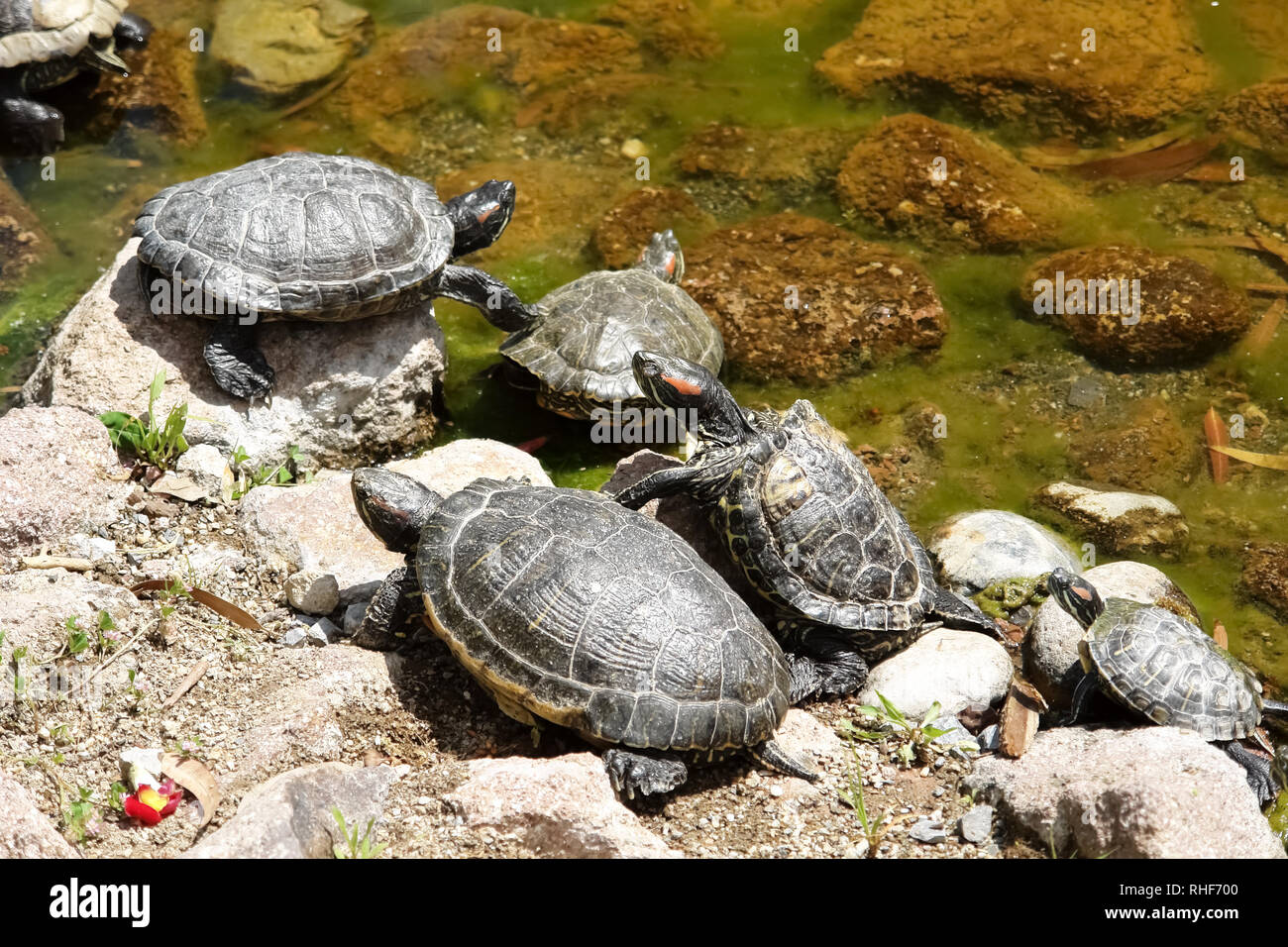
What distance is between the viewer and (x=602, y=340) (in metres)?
8.11

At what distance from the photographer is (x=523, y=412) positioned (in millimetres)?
8734

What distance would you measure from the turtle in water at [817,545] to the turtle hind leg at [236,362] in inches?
107

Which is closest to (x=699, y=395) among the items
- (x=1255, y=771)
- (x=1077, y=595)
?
(x=1077, y=595)

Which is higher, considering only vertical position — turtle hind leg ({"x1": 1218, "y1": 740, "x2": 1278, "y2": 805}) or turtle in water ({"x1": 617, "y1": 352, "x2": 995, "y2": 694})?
turtle in water ({"x1": 617, "y1": 352, "x2": 995, "y2": 694})

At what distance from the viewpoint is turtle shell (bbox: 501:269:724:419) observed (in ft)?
26.3

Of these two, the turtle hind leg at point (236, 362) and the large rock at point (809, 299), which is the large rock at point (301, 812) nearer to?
the turtle hind leg at point (236, 362)

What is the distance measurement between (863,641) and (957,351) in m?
3.93

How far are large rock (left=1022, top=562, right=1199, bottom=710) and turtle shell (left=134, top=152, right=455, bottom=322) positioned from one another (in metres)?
4.65

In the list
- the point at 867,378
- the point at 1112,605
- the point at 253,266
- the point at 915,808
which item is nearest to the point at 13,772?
the point at 253,266

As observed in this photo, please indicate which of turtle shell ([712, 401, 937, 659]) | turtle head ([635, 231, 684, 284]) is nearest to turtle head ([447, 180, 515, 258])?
turtle head ([635, 231, 684, 284])

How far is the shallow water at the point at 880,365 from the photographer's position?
8078 millimetres

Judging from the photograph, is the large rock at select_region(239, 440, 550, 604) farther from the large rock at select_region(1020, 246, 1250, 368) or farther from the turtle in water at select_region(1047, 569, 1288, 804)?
the large rock at select_region(1020, 246, 1250, 368)

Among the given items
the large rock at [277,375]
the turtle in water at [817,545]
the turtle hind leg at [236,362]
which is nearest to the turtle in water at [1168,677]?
the turtle in water at [817,545]

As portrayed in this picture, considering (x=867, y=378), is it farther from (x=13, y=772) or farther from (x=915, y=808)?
(x=13, y=772)
